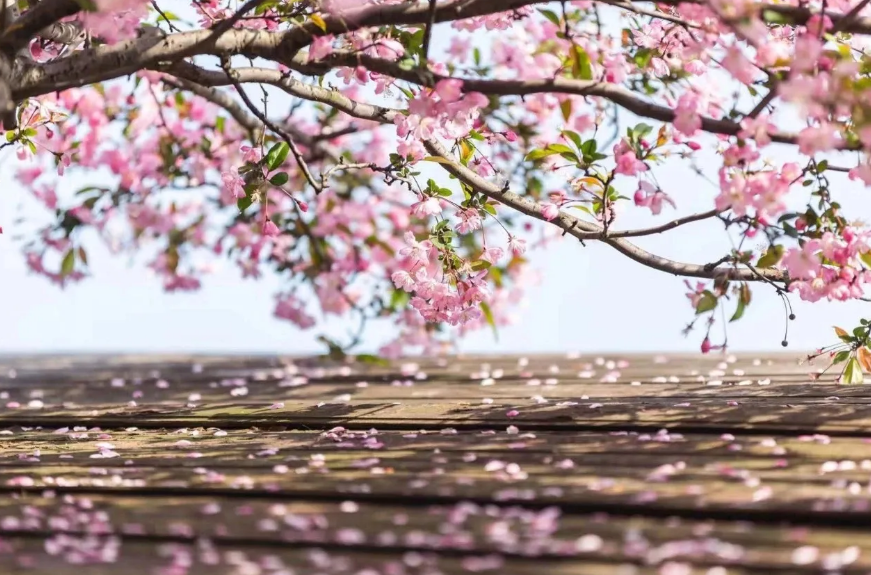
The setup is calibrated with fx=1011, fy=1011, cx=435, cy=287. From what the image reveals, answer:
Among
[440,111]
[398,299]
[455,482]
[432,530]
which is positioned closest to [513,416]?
[455,482]

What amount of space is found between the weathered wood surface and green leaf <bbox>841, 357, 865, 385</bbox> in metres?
0.04

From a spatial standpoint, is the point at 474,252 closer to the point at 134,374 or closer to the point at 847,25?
the point at 134,374

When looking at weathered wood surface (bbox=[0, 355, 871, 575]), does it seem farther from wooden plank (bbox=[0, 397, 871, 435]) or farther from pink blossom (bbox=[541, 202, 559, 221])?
pink blossom (bbox=[541, 202, 559, 221])

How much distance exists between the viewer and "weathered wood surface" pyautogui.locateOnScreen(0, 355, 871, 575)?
1321 mm

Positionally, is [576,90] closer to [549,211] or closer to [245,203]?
[549,211]

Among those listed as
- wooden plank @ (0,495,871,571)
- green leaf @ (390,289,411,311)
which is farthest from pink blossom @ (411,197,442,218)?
green leaf @ (390,289,411,311)

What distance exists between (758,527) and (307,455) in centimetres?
90

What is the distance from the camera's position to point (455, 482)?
1.67m

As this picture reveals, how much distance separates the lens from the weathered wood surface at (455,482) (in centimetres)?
132

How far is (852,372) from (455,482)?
1.19m

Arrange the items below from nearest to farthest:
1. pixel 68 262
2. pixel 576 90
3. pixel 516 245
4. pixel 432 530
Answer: pixel 432 530
pixel 576 90
pixel 516 245
pixel 68 262

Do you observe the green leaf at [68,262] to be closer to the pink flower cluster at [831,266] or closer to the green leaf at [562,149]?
the green leaf at [562,149]

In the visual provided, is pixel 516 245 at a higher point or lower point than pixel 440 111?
lower

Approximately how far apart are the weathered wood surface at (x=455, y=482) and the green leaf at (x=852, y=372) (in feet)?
0.12
